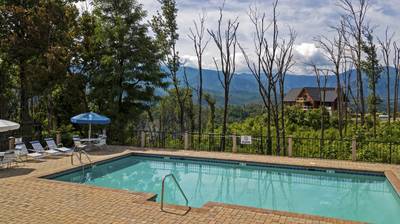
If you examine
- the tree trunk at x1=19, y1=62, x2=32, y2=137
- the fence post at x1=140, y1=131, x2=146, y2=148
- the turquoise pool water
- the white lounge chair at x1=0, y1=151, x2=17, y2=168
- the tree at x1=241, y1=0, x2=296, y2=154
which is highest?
the tree at x1=241, y1=0, x2=296, y2=154

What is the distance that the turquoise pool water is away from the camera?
27.1 ft

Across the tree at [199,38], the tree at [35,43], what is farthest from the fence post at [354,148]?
the tree at [35,43]

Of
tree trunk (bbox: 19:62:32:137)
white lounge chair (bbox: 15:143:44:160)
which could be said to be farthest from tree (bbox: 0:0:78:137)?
white lounge chair (bbox: 15:143:44:160)

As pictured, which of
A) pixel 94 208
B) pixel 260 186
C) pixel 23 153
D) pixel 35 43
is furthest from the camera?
pixel 35 43

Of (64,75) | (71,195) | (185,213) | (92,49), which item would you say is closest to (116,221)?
(185,213)

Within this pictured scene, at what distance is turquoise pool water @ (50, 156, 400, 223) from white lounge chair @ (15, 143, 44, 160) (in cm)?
211

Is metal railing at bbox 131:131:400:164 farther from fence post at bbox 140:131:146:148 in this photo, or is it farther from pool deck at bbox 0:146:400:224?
pool deck at bbox 0:146:400:224

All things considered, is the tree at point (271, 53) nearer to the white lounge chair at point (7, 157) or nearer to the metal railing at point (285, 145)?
the metal railing at point (285, 145)

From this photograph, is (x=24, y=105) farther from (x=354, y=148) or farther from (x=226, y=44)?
(x=354, y=148)

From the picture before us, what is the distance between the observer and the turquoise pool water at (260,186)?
8.27 meters

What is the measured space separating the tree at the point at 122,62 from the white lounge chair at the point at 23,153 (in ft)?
15.2

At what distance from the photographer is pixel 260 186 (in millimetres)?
10219

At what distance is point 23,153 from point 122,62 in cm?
657

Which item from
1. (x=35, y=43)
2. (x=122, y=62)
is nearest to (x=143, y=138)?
(x=122, y=62)
